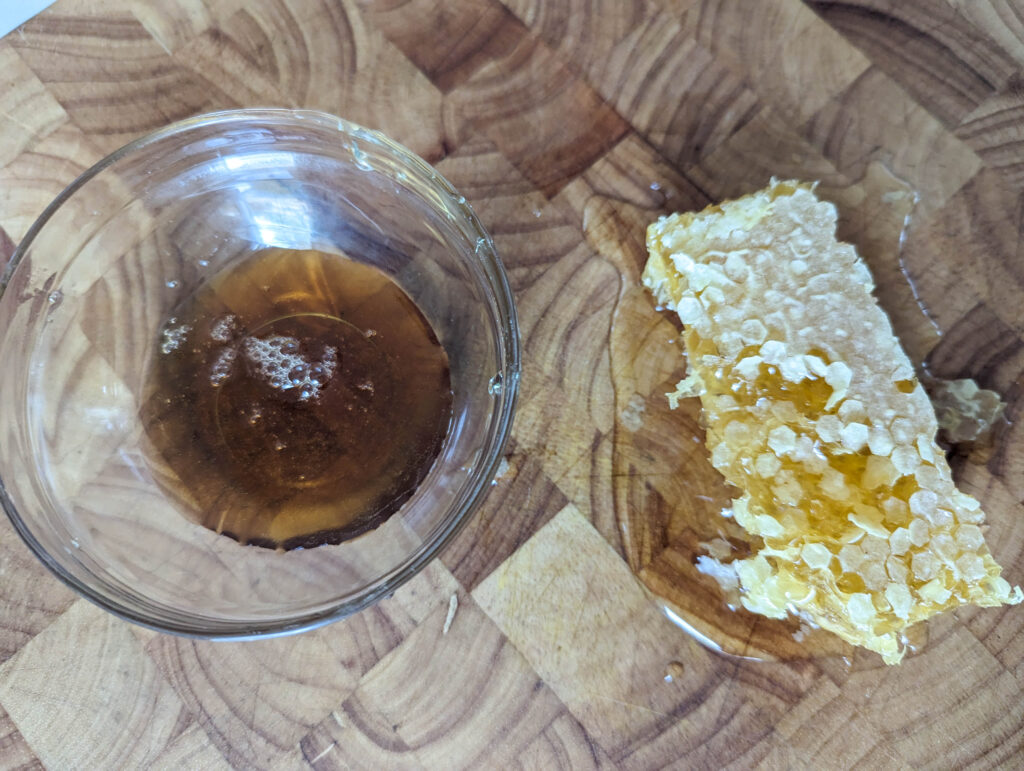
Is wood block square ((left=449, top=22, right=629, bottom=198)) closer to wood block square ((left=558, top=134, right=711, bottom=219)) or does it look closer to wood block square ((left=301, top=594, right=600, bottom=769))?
wood block square ((left=558, top=134, right=711, bottom=219))

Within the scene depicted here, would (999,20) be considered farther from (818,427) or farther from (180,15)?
(180,15)

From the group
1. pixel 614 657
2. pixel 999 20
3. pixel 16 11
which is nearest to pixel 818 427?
pixel 614 657

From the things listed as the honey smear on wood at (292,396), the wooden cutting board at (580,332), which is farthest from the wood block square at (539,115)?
the honey smear on wood at (292,396)

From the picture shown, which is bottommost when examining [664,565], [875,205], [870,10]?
[664,565]

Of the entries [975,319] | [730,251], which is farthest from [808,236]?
[975,319]

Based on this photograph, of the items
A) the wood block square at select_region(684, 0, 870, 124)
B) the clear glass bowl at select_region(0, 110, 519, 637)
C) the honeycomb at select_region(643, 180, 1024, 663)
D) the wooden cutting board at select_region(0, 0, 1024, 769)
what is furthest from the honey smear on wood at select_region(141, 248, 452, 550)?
the wood block square at select_region(684, 0, 870, 124)

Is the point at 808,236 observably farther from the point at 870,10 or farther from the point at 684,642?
the point at 684,642
